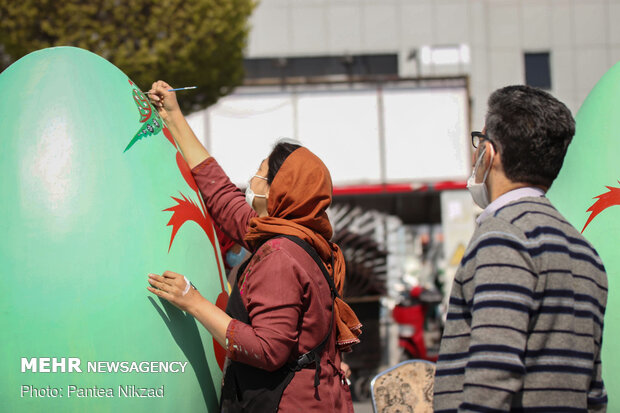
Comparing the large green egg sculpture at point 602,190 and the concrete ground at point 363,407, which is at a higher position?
the large green egg sculpture at point 602,190

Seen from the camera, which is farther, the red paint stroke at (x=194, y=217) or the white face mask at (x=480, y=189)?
the red paint stroke at (x=194, y=217)

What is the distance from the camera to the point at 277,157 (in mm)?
2637

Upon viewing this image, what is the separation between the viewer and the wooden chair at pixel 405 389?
3.55 metres

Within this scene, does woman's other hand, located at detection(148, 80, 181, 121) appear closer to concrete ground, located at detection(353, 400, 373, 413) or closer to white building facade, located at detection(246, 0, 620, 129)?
concrete ground, located at detection(353, 400, 373, 413)

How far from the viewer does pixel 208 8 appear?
8.49 metres

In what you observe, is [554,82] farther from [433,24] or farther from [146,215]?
[146,215]

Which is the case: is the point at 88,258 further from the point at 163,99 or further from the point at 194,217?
the point at 163,99

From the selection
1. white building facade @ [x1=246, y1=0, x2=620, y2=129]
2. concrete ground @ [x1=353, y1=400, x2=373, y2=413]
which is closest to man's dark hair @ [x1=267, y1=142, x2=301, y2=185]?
concrete ground @ [x1=353, y1=400, x2=373, y2=413]

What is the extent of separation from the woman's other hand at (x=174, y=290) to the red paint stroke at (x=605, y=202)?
154cm

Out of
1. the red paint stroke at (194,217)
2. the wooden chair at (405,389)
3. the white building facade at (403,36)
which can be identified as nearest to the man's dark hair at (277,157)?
the red paint stroke at (194,217)

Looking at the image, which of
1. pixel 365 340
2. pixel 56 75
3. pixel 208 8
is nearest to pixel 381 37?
pixel 208 8

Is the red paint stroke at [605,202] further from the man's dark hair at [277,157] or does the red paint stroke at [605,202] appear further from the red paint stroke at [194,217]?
the red paint stroke at [194,217]

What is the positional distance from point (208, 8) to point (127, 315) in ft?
22.1

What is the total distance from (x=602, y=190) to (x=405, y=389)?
1.37 meters
